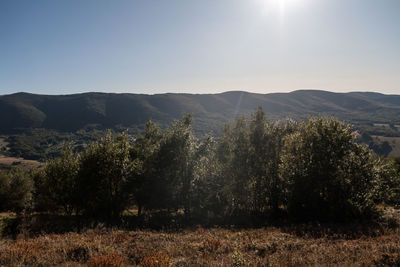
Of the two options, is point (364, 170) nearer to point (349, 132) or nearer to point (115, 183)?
point (349, 132)

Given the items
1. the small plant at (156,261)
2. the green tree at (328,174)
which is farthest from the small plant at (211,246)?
the green tree at (328,174)

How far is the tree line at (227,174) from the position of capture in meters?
23.9

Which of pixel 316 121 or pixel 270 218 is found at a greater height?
pixel 316 121

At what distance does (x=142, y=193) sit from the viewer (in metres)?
30.2

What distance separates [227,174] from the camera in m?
30.0

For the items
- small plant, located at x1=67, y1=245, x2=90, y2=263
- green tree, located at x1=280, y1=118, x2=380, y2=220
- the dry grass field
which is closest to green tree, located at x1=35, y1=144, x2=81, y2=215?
the dry grass field

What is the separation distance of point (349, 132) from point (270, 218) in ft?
43.3

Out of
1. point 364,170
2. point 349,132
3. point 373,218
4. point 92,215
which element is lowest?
point 92,215

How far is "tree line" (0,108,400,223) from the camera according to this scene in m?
23.9

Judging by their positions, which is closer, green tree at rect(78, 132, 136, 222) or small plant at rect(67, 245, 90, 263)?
small plant at rect(67, 245, 90, 263)

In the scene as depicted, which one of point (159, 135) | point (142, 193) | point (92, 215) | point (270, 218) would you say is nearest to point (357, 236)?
point (270, 218)

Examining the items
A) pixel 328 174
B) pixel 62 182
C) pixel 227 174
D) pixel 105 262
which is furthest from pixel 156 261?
pixel 62 182

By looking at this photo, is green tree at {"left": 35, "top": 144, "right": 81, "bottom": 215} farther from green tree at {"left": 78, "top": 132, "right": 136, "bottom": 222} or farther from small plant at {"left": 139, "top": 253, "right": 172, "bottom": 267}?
small plant at {"left": 139, "top": 253, "right": 172, "bottom": 267}

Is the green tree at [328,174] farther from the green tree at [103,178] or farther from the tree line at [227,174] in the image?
the green tree at [103,178]
